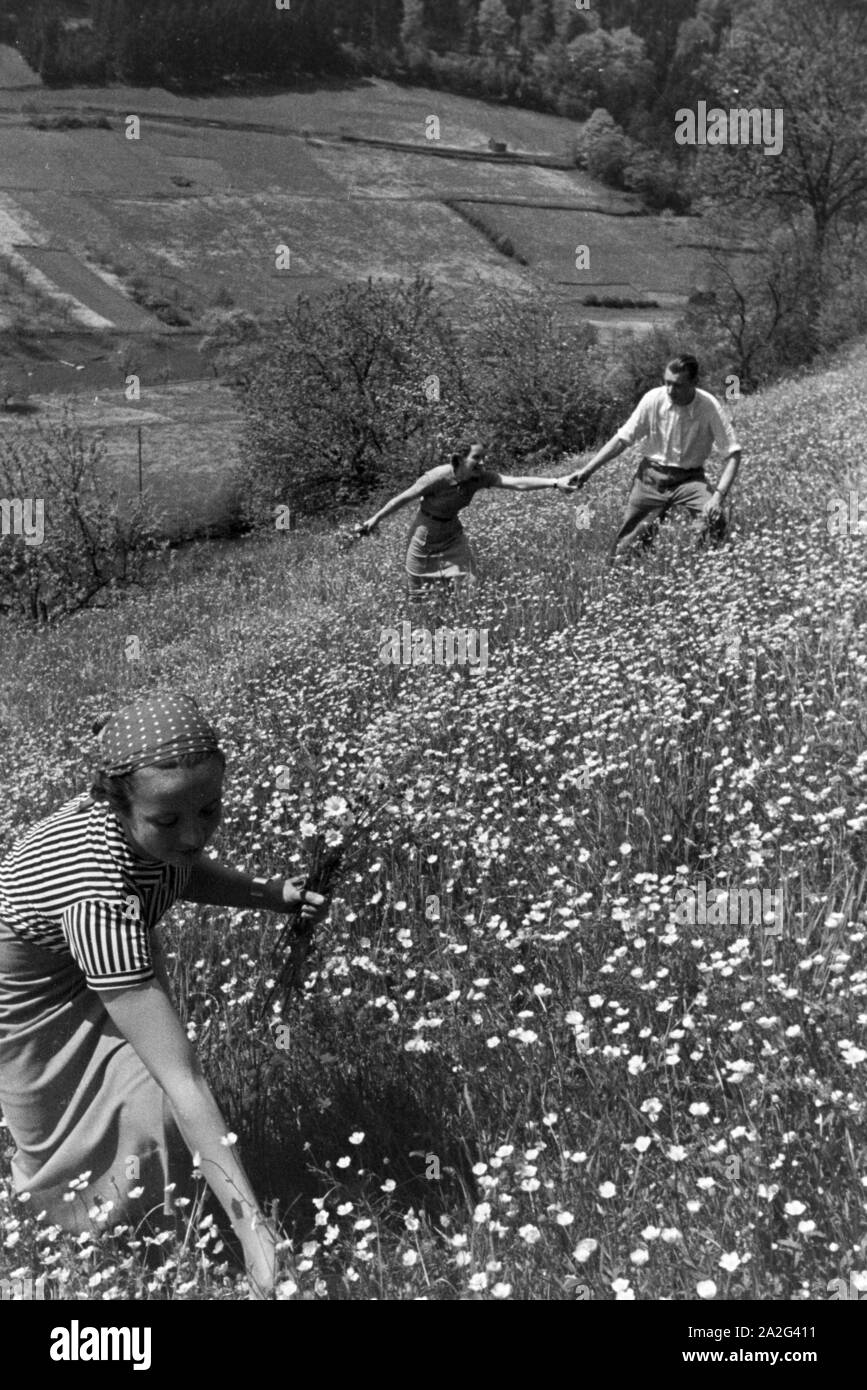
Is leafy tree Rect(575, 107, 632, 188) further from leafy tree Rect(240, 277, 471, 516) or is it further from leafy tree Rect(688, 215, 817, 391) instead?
leafy tree Rect(240, 277, 471, 516)

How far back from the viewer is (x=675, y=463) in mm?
10430

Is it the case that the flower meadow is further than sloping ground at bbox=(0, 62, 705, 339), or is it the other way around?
sloping ground at bbox=(0, 62, 705, 339)

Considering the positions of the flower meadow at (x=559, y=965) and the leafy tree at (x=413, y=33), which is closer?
the flower meadow at (x=559, y=965)

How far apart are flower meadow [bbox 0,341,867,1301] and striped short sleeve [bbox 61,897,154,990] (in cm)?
62

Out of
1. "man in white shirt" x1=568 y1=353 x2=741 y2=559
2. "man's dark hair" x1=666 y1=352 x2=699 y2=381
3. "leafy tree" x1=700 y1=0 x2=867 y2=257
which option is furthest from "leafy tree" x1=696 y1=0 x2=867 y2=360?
"man's dark hair" x1=666 y1=352 x2=699 y2=381

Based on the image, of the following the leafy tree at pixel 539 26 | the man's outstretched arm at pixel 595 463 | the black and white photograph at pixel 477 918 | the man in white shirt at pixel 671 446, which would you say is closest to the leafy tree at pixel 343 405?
the black and white photograph at pixel 477 918

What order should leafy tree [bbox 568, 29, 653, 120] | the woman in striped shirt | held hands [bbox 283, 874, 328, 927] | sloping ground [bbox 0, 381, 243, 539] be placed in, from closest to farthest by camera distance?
the woman in striped shirt
held hands [bbox 283, 874, 328, 927]
sloping ground [bbox 0, 381, 243, 539]
leafy tree [bbox 568, 29, 653, 120]

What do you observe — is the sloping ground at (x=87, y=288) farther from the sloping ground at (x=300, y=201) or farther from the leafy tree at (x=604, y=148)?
the leafy tree at (x=604, y=148)

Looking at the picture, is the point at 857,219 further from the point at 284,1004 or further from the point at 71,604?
the point at 284,1004

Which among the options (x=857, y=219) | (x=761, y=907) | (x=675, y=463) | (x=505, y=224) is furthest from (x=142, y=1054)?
(x=505, y=224)

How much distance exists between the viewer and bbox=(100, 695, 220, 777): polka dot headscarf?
325cm

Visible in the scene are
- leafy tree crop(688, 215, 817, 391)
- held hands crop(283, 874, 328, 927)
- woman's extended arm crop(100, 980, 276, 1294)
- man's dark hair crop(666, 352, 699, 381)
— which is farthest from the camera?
leafy tree crop(688, 215, 817, 391)

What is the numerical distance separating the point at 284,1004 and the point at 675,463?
7.24 m

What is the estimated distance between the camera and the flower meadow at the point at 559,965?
10.2 feet
